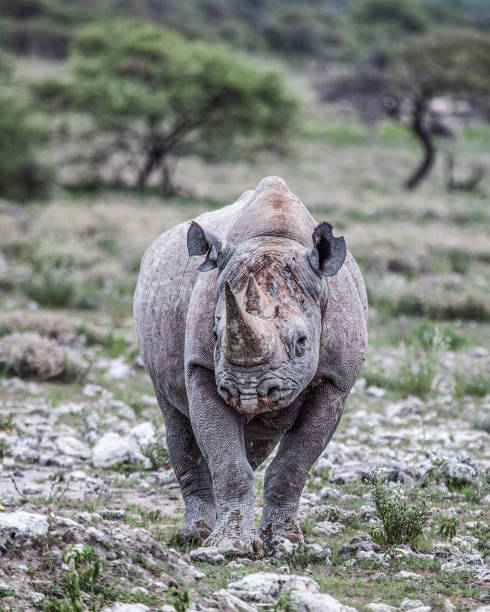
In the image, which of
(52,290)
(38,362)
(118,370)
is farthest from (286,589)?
(52,290)

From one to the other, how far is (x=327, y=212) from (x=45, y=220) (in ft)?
32.7

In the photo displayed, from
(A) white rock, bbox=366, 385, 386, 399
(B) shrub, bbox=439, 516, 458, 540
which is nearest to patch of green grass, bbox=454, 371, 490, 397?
(A) white rock, bbox=366, 385, 386, 399

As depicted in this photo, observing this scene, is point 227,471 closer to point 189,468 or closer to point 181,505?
point 189,468

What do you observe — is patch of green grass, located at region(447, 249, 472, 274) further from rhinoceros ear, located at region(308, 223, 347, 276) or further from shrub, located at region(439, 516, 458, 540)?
rhinoceros ear, located at region(308, 223, 347, 276)

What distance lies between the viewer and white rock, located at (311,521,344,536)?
21.3 ft

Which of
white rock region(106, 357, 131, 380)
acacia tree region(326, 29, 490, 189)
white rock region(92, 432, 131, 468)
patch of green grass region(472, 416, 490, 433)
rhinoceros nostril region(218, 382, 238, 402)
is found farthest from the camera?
acacia tree region(326, 29, 490, 189)

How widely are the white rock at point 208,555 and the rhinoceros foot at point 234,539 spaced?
2.1 inches

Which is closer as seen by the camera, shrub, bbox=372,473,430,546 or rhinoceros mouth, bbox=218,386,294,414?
rhinoceros mouth, bbox=218,386,294,414

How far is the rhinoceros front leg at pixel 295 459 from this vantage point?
597 centimetres

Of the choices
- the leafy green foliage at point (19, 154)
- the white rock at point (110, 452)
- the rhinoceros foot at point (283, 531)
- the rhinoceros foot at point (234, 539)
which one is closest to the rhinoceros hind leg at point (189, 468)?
the rhinoceros foot at point (283, 531)

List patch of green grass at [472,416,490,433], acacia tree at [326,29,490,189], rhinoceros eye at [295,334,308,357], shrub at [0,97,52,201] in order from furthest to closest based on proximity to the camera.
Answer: acacia tree at [326,29,490,189]
shrub at [0,97,52,201]
patch of green grass at [472,416,490,433]
rhinoceros eye at [295,334,308,357]

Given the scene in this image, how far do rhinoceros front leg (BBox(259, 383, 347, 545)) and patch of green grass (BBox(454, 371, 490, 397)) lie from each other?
18.2 feet

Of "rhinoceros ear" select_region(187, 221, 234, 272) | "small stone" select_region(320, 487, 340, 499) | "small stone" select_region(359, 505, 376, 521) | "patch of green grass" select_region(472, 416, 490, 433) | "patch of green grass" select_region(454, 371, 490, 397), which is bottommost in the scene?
"patch of green grass" select_region(454, 371, 490, 397)

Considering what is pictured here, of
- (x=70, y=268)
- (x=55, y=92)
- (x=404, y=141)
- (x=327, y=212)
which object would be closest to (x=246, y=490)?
(x=70, y=268)
